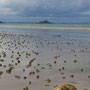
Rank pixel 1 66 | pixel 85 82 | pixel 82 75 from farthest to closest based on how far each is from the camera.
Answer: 1. pixel 1 66
2. pixel 82 75
3. pixel 85 82

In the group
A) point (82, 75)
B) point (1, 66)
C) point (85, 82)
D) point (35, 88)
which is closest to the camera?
point (35, 88)

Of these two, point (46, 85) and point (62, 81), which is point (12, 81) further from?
point (62, 81)

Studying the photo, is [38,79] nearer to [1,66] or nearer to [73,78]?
[73,78]

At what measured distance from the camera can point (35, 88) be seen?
6910mm

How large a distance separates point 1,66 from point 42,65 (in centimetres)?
212

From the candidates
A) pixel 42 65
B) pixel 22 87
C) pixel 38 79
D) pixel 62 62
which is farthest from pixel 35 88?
pixel 62 62

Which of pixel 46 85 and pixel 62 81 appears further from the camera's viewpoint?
pixel 62 81

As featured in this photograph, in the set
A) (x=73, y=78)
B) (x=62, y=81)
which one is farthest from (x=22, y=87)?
(x=73, y=78)

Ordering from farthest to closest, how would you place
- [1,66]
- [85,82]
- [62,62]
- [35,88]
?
[62,62] < [1,66] < [85,82] < [35,88]

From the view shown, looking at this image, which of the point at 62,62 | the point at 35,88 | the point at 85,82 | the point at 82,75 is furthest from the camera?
the point at 62,62

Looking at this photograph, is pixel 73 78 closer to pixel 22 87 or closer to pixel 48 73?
pixel 48 73

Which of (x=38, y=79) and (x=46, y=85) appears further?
(x=38, y=79)

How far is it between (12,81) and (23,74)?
38.8 inches

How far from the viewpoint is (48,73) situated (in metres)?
8.80
